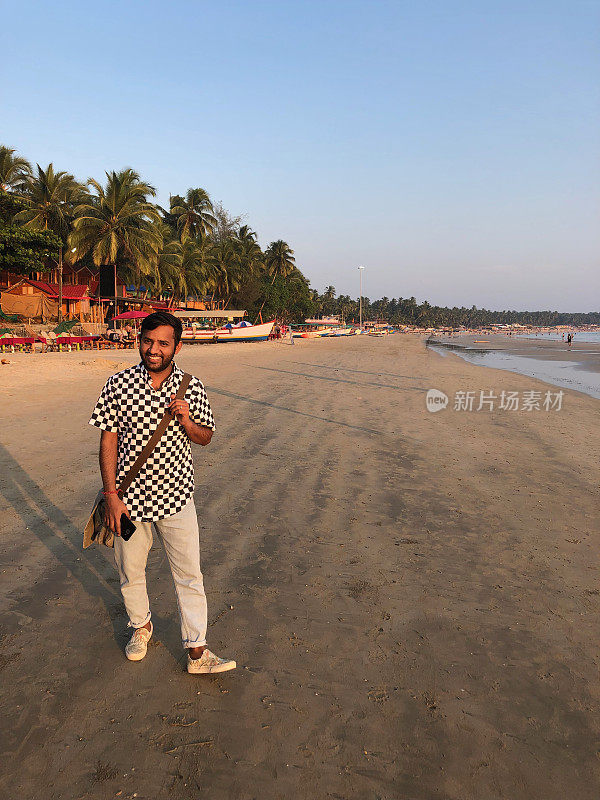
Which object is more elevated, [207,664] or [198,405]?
[198,405]

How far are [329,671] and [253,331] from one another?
44620 mm

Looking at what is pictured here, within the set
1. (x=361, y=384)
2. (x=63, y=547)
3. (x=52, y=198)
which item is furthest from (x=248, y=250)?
(x=63, y=547)

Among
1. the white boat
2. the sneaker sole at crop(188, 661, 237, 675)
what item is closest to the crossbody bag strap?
the sneaker sole at crop(188, 661, 237, 675)

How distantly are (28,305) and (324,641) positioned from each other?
39524 millimetres

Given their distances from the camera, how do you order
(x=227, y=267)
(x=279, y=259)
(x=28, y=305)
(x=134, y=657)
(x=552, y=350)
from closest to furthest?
(x=134, y=657) → (x=28, y=305) → (x=552, y=350) → (x=227, y=267) → (x=279, y=259)

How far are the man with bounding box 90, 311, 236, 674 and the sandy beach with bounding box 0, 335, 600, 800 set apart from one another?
477mm

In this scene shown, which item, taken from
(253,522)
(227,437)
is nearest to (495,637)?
(253,522)

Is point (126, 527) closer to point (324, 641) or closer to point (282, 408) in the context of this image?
point (324, 641)

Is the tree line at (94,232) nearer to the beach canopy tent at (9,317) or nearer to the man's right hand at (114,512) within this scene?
the beach canopy tent at (9,317)

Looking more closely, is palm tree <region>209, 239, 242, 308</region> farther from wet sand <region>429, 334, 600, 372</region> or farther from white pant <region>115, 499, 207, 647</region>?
white pant <region>115, 499, 207, 647</region>

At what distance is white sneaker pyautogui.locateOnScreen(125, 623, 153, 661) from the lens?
2920 mm

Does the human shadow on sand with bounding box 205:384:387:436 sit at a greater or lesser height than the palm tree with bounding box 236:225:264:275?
lesser

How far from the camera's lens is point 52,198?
43.7 metres

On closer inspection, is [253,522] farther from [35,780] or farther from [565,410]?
[565,410]
